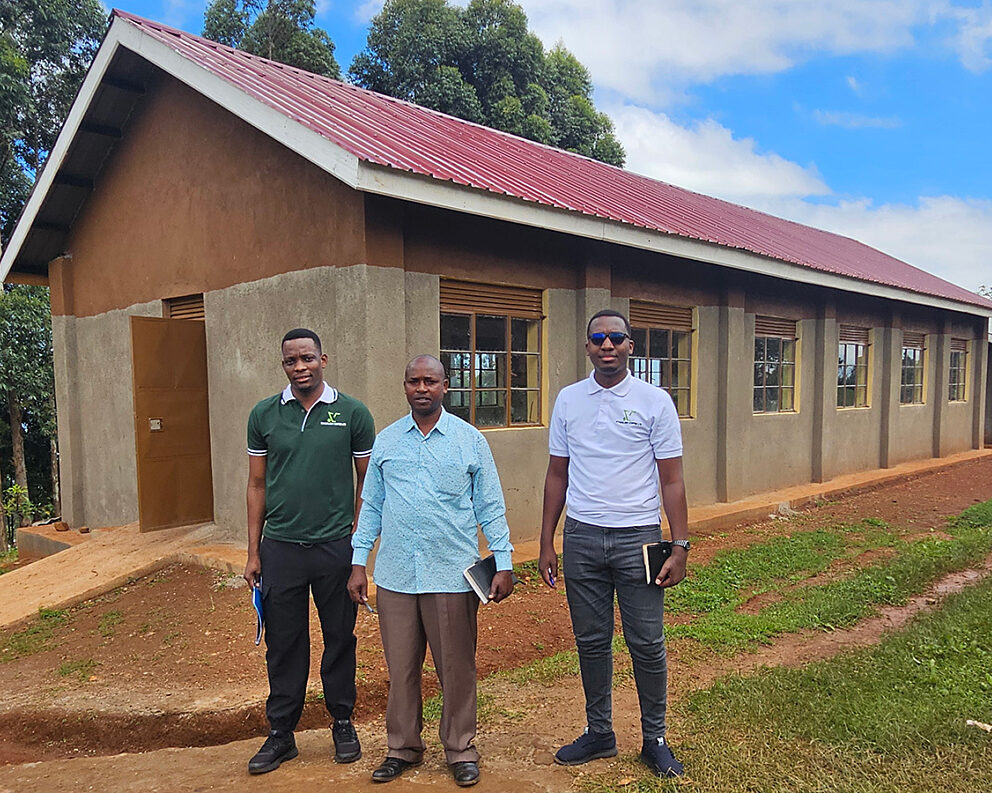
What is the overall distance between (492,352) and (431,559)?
417 centimetres

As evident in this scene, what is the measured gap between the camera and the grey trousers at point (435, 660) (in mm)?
2943

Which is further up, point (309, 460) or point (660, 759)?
point (309, 460)

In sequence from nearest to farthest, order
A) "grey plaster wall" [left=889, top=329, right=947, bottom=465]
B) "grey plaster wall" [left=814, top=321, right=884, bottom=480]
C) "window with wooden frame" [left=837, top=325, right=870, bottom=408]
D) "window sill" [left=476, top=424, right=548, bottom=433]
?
"window sill" [left=476, top=424, right=548, bottom=433] → "grey plaster wall" [left=814, top=321, right=884, bottom=480] → "window with wooden frame" [left=837, top=325, right=870, bottom=408] → "grey plaster wall" [left=889, top=329, right=947, bottom=465]

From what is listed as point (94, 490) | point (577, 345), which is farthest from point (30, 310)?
point (577, 345)

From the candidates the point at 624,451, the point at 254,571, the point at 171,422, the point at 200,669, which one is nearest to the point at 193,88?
the point at 171,422

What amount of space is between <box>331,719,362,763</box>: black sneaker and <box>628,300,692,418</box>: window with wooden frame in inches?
226

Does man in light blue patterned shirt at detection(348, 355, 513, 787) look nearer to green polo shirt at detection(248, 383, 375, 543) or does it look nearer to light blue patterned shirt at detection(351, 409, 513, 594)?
light blue patterned shirt at detection(351, 409, 513, 594)

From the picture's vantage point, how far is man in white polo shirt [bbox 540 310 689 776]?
2.95 m

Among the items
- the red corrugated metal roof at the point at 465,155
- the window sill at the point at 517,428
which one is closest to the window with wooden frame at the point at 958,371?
the red corrugated metal roof at the point at 465,155

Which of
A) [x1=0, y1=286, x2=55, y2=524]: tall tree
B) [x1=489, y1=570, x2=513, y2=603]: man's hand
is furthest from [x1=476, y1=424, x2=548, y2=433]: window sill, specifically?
[x1=0, y1=286, x2=55, y2=524]: tall tree

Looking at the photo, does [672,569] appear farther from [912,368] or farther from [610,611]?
[912,368]

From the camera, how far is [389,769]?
2988 millimetres

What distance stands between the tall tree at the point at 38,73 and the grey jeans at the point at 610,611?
1549cm

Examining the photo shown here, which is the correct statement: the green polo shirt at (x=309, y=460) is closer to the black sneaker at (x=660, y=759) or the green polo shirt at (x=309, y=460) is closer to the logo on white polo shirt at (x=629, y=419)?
the logo on white polo shirt at (x=629, y=419)
